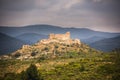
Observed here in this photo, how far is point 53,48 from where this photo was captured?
153 meters

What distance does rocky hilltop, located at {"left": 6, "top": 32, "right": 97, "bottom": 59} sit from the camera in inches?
5807

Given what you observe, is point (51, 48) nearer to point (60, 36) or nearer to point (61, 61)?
point (60, 36)

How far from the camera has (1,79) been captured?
215 feet

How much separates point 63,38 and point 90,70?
315ft

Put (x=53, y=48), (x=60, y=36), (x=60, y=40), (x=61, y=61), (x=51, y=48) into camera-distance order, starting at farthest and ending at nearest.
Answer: (x=60, y=36) < (x=60, y=40) < (x=51, y=48) < (x=53, y=48) < (x=61, y=61)

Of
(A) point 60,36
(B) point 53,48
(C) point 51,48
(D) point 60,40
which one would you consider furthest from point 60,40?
(C) point 51,48

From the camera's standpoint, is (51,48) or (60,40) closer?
(51,48)

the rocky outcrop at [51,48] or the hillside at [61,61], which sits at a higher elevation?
the rocky outcrop at [51,48]

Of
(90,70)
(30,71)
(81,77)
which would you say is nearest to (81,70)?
(90,70)

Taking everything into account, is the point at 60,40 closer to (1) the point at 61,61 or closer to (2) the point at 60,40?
(2) the point at 60,40

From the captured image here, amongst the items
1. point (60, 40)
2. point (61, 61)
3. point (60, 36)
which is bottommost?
point (61, 61)

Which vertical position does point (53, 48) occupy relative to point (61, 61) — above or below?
above

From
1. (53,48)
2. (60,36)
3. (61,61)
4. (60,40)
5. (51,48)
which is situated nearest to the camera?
(61,61)

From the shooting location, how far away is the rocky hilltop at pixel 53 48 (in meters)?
148
